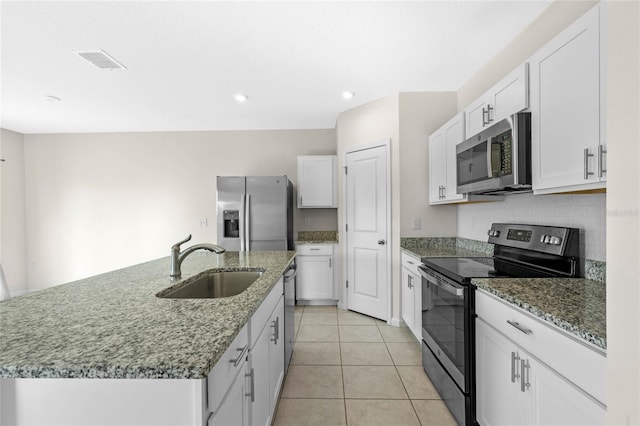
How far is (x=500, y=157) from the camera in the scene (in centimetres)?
171

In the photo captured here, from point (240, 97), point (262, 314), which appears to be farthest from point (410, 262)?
point (240, 97)

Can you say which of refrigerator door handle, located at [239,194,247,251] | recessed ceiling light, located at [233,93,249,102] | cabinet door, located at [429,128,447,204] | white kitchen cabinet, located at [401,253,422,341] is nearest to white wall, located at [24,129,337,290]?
refrigerator door handle, located at [239,194,247,251]

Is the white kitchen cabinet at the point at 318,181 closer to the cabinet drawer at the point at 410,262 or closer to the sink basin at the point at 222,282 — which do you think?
the cabinet drawer at the point at 410,262

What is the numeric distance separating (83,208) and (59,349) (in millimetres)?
5160

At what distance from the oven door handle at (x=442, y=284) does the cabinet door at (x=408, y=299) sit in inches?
25.3

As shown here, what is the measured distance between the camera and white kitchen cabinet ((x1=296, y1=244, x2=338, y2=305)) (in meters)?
3.88

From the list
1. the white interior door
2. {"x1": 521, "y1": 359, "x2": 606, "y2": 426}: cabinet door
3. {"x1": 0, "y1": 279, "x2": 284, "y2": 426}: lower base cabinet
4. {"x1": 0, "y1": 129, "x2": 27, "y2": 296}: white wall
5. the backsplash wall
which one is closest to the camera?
{"x1": 0, "y1": 279, "x2": 284, "y2": 426}: lower base cabinet

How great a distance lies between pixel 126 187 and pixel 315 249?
132 inches

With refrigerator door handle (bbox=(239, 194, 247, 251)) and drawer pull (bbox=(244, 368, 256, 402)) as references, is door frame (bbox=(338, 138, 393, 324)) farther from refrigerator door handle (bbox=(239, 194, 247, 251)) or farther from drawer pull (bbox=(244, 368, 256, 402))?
drawer pull (bbox=(244, 368, 256, 402))

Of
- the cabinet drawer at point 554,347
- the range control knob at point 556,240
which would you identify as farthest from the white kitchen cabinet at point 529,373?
the range control knob at point 556,240

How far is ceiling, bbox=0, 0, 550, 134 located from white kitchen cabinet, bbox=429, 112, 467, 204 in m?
0.61

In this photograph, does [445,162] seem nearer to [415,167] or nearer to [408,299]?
[415,167]

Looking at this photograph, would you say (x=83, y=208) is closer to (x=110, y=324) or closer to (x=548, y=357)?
(x=110, y=324)

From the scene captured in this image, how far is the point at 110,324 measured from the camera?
34.2 inches
